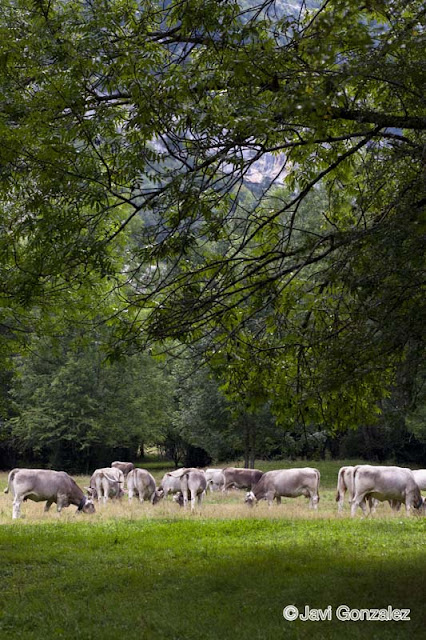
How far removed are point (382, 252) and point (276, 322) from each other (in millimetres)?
2143

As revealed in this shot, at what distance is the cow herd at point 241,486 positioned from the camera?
765 inches

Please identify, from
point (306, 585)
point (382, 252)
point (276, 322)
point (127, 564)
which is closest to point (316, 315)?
point (276, 322)

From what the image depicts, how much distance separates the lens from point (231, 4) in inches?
302

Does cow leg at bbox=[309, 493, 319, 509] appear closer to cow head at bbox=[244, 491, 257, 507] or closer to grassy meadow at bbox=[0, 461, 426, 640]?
cow head at bbox=[244, 491, 257, 507]

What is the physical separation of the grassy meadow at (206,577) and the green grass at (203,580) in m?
0.02

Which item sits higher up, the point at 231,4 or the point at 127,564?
the point at 231,4

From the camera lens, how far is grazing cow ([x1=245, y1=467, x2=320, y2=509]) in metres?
23.5

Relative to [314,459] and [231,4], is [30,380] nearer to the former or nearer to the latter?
[314,459]

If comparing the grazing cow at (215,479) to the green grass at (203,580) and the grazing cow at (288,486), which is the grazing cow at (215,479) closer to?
the grazing cow at (288,486)

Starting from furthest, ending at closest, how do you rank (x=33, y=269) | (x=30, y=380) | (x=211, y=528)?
(x=30, y=380) → (x=211, y=528) → (x=33, y=269)

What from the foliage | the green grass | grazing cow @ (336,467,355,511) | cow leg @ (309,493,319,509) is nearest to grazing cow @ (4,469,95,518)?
the green grass

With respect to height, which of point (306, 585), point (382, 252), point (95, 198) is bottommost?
point (306, 585)

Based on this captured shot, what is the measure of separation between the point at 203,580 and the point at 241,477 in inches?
831

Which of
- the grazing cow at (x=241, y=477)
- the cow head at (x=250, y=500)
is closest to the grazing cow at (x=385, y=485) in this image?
the cow head at (x=250, y=500)
